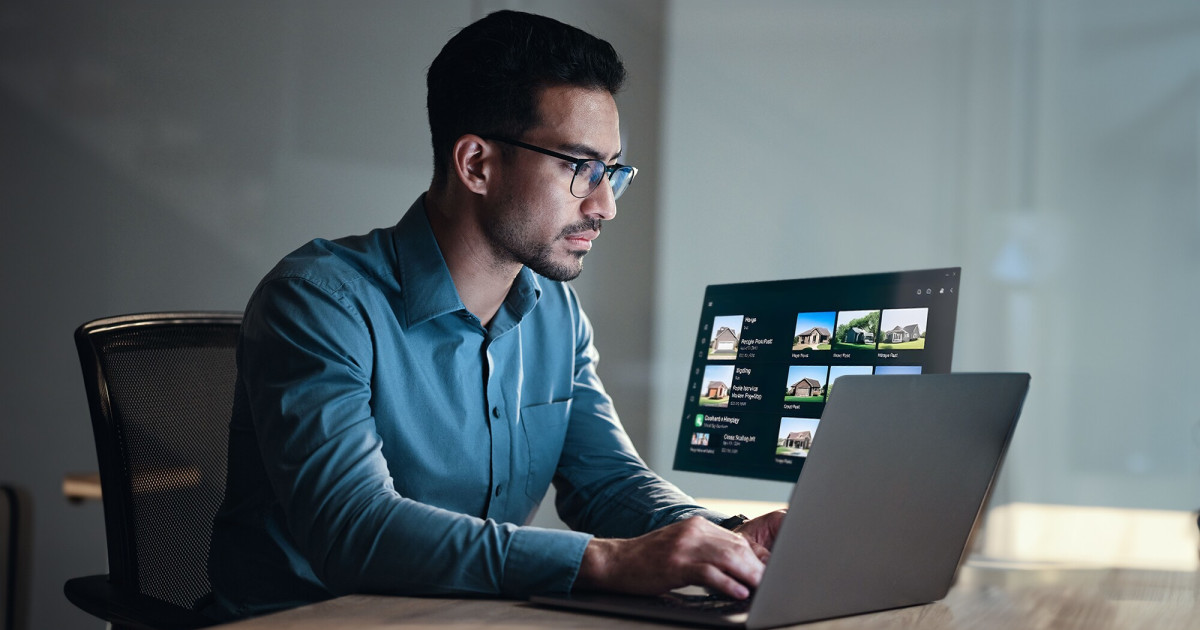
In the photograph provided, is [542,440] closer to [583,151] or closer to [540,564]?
[583,151]

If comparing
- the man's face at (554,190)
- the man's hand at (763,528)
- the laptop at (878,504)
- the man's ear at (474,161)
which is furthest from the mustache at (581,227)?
the laptop at (878,504)

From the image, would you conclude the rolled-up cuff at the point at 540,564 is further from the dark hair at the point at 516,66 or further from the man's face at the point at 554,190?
the dark hair at the point at 516,66

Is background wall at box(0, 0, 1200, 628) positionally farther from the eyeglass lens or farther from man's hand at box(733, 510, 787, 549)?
man's hand at box(733, 510, 787, 549)

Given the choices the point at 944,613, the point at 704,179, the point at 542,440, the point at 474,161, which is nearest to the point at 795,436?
the point at 542,440

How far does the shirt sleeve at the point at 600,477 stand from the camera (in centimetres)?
130

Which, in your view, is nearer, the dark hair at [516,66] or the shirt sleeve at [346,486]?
the shirt sleeve at [346,486]

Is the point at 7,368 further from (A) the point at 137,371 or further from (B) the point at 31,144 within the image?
(A) the point at 137,371

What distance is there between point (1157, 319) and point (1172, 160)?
0.47 meters

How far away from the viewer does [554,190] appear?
1.38 metres

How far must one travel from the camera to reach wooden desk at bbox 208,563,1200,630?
78 cm

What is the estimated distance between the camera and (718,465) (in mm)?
1358

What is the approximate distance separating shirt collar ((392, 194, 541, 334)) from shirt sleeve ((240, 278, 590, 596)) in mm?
84

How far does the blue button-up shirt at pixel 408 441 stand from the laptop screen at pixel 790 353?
0.11 metres

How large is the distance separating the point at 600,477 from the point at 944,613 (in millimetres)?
615
